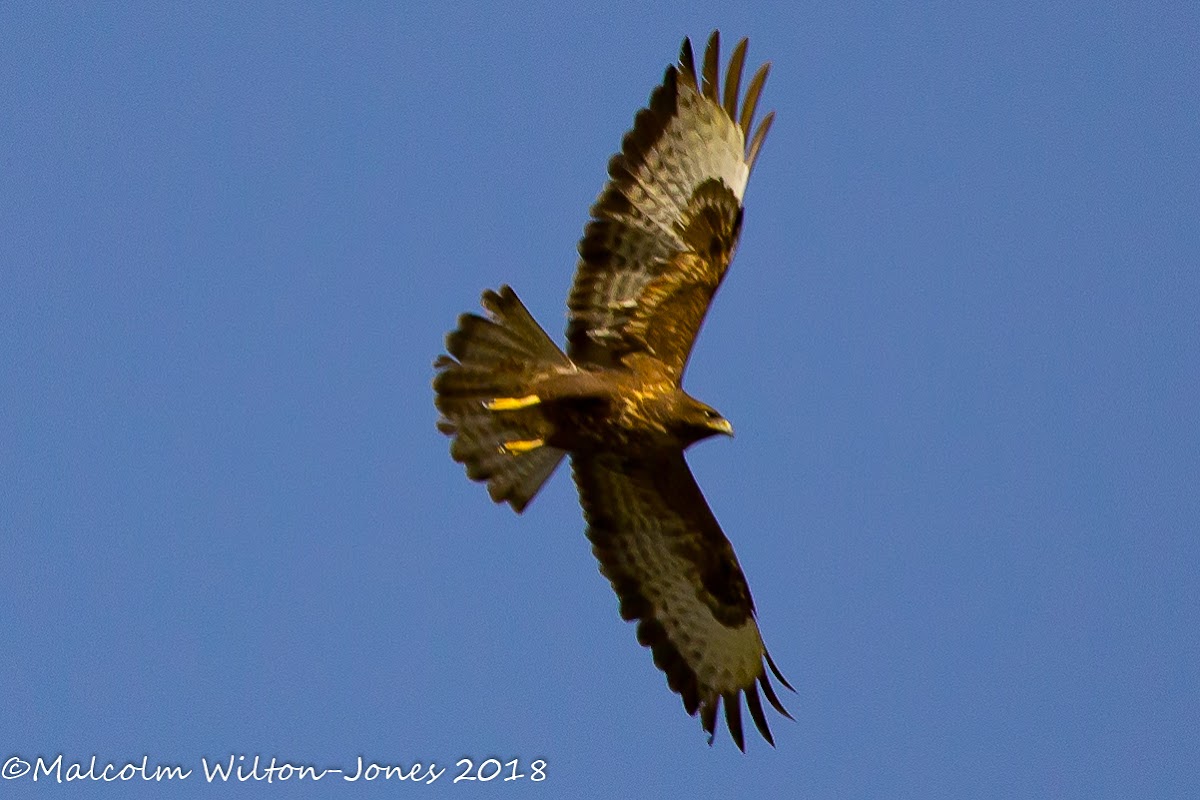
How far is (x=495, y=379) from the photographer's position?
966 centimetres

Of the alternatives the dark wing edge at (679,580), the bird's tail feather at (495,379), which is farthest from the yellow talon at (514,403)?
the dark wing edge at (679,580)

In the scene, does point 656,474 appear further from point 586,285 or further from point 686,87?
point 686,87

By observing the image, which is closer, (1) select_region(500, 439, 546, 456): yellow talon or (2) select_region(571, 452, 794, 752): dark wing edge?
(1) select_region(500, 439, 546, 456): yellow talon

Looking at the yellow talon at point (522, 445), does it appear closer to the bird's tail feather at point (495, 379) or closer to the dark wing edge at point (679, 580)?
the bird's tail feather at point (495, 379)

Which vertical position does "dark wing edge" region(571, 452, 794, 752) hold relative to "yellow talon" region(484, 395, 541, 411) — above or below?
below

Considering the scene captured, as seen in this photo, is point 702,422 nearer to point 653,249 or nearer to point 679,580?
point 653,249

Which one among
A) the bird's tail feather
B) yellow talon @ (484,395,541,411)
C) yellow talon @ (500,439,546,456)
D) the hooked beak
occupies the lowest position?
the hooked beak

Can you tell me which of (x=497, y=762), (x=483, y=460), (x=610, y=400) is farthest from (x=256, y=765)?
(x=610, y=400)

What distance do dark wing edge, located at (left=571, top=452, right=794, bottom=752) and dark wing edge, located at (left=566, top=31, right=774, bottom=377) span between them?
2.10 ft

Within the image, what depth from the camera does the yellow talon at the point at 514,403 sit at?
959cm

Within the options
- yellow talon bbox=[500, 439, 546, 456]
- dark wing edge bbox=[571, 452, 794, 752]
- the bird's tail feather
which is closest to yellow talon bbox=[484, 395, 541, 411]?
the bird's tail feather

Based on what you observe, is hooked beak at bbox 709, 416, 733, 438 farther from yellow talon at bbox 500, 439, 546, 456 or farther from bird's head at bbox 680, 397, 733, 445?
yellow talon at bbox 500, 439, 546, 456

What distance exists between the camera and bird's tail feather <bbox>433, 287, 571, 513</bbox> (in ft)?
31.4

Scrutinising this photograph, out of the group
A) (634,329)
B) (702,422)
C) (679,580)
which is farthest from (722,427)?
(679,580)
